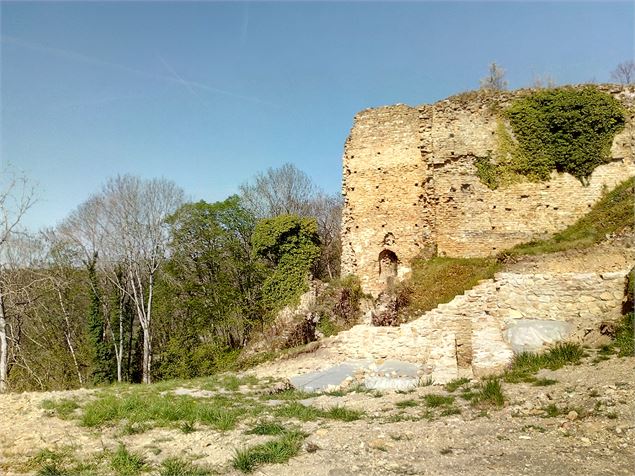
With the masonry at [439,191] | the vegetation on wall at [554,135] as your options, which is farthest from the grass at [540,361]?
the vegetation on wall at [554,135]

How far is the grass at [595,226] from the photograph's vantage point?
578 inches

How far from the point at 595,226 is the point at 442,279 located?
550 centimetres

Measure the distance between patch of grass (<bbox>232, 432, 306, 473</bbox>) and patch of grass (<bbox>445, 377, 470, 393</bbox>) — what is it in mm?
3454

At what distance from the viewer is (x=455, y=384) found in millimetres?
8539

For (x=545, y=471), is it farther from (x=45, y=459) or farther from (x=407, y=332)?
(x=407, y=332)

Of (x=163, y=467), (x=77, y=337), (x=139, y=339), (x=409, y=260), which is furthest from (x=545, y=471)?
(x=77, y=337)

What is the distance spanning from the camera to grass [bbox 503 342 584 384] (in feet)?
27.2

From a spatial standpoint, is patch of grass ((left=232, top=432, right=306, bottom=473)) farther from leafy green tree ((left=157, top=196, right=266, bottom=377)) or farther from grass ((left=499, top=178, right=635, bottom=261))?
leafy green tree ((left=157, top=196, right=266, bottom=377))

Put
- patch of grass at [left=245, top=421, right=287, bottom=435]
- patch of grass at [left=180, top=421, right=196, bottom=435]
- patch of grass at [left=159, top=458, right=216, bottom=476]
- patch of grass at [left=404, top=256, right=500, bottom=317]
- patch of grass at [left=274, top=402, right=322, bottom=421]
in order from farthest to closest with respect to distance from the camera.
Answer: patch of grass at [left=404, top=256, right=500, bottom=317], patch of grass at [left=274, top=402, right=322, bottom=421], patch of grass at [left=180, top=421, right=196, bottom=435], patch of grass at [left=245, top=421, right=287, bottom=435], patch of grass at [left=159, top=458, right=216, bottom=476]

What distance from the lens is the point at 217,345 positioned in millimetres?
24906

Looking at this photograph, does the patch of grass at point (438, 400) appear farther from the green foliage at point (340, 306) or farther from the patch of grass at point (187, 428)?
the green foliage at point (340, 306)

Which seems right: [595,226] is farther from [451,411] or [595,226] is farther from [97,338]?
[97,338]

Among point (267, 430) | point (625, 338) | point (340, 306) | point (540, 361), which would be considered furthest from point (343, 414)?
point (340, 306)

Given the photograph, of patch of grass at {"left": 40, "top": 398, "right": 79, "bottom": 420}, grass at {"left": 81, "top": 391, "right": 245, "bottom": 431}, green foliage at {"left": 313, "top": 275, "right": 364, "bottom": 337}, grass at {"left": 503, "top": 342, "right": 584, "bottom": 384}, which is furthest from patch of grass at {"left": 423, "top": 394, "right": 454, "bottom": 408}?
green foliage at {"left": 313, "top": 275, "right": 364, "bottom": 337}
